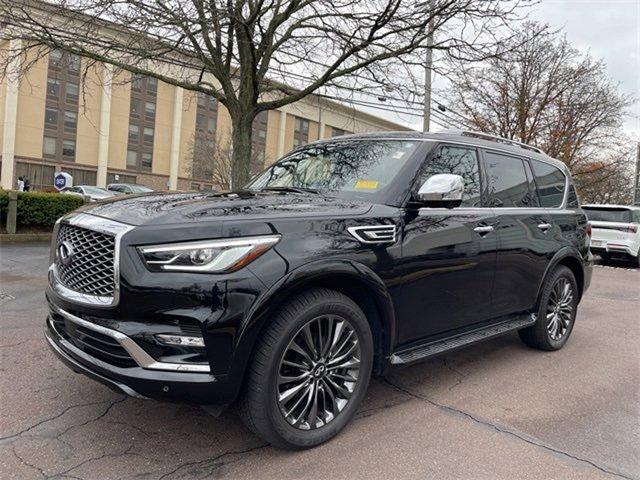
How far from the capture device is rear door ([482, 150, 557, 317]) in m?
4.12

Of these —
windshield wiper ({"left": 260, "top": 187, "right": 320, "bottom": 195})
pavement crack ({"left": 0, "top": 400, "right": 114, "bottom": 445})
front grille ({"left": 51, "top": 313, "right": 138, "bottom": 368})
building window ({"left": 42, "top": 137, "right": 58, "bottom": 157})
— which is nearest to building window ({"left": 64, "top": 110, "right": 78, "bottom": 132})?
building window ({"left": 42, "top": 137, "right": 58, "bottom": 157})

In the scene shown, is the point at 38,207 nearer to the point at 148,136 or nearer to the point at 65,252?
the point at 65,252

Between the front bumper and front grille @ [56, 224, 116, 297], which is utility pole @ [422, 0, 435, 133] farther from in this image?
the front bumper

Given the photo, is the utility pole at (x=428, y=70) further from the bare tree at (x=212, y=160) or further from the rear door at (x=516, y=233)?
the bare tree at (x=212, y=160)

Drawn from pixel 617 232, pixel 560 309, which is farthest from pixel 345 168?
pixel 617 232

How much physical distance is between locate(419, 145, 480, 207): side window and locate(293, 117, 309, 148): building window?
5656cm

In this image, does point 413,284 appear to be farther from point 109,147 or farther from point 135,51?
point 109,147

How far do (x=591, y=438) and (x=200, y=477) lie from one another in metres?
2.42

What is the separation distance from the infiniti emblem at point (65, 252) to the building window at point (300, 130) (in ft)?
189

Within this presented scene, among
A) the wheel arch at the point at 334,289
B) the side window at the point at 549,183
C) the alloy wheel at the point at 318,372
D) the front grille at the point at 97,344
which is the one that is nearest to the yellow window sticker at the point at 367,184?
the wheel arch at the point at 334,289

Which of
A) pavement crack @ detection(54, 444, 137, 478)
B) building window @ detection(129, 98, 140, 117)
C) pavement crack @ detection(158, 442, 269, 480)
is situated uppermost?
building window @ detection(129, 98, 140, 117)

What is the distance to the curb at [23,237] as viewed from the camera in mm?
10523

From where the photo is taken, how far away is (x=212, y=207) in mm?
2789

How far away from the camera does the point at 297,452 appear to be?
2820 mm
